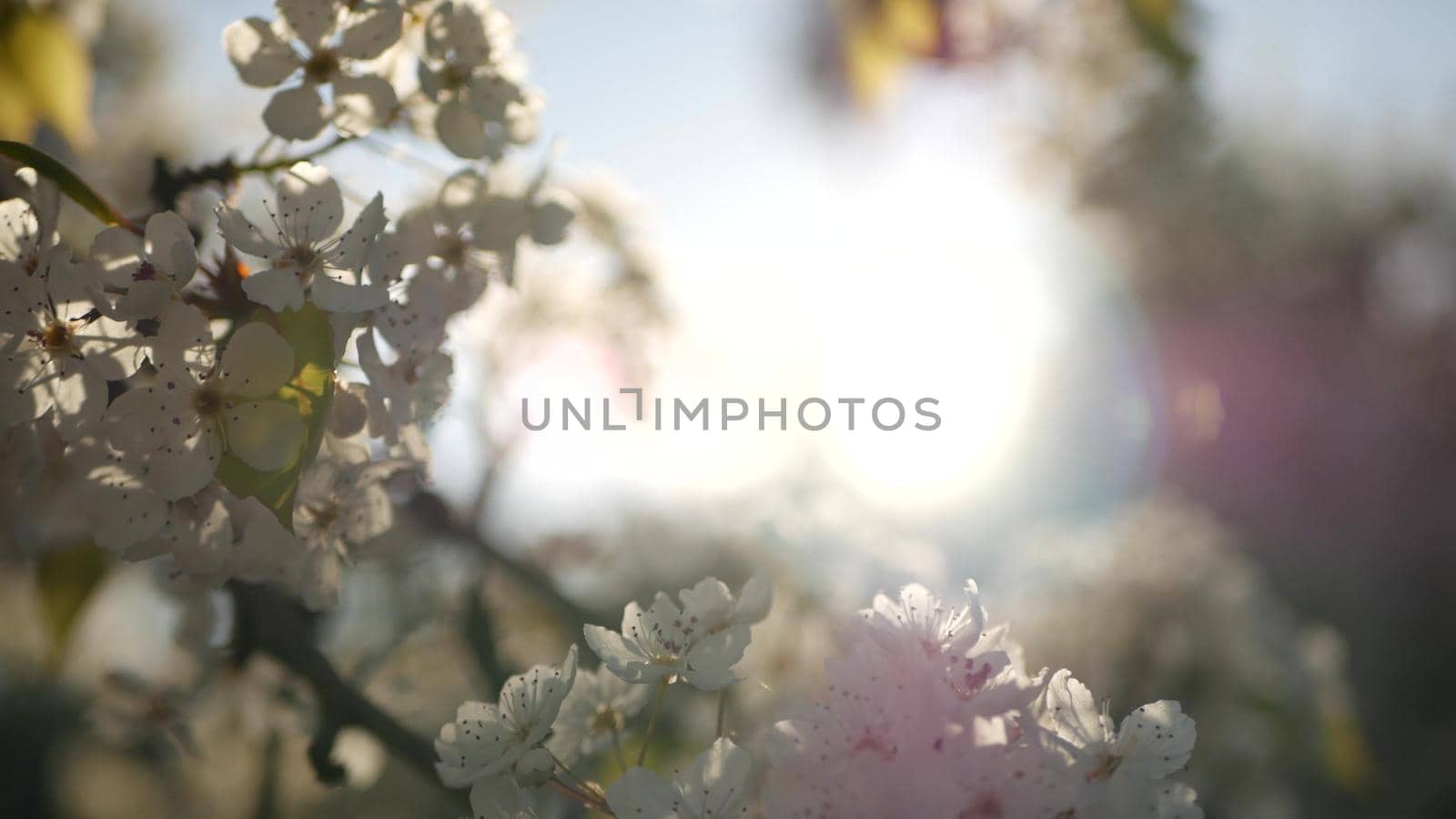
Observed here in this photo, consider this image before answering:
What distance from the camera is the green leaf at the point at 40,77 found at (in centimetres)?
59

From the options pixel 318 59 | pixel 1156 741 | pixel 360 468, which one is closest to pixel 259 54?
pixel 318 59

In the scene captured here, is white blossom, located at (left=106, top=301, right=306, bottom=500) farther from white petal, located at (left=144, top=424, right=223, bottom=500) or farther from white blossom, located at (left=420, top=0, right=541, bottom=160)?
white blossom, located at (left=420, top=0, right=541, bottom=160)

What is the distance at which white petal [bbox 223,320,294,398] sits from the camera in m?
0.39

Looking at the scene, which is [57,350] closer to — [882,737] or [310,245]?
[310,245]

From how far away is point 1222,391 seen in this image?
12.9 ft

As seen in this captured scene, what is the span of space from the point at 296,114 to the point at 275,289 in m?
0.15

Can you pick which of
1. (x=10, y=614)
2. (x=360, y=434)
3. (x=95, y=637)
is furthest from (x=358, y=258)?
(x=10, y=614)

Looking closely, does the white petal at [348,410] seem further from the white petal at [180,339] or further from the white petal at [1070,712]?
the white petal at [1070,712]

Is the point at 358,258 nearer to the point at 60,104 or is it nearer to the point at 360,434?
the point at 360,434

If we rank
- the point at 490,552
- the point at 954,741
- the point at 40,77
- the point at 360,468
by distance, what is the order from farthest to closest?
the point at 490,552 → the point at 40,77 → the point at 360,468 → the point at 954,741

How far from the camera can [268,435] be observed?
1.29 ft

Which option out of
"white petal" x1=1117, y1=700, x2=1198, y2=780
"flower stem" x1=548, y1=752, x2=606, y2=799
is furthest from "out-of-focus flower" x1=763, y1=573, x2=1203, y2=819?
"flower stem" x1=548, y1=752, x2=606, y2=799

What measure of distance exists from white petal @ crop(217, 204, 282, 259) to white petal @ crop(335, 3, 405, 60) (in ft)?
0.39

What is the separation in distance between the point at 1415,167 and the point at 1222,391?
1.41 meters
